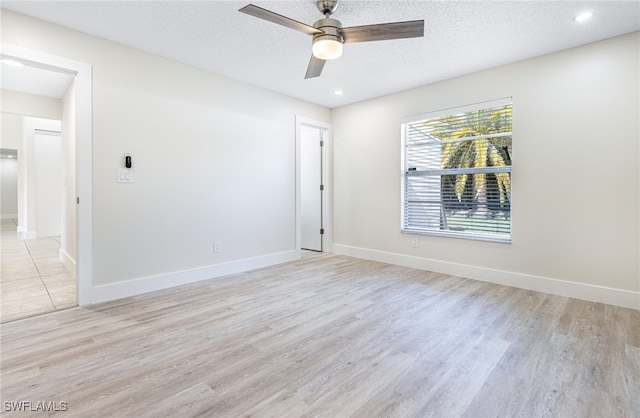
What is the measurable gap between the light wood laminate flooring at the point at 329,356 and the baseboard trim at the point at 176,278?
0.17 m

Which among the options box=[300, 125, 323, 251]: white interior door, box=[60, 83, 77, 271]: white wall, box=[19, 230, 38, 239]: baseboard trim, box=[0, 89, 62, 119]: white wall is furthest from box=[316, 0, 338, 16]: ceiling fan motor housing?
box=[19, 230, 38, 239]: baseboard trim

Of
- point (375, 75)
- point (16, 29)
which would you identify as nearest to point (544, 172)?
point (375, 75)

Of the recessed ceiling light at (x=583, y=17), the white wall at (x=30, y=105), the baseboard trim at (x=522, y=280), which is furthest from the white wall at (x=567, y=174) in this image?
the white wall at (x=30, y=105)

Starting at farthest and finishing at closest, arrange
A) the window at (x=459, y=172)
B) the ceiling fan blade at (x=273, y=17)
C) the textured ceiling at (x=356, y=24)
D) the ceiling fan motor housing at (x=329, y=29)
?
the window at (x=459, y=172) < the textured ceiling at (x=356, y=24) < the ceiling fan motor housing at (x=329, y=29) < the ceiling fan blade at (x=273, y=17)

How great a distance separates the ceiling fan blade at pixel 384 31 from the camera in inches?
83.5

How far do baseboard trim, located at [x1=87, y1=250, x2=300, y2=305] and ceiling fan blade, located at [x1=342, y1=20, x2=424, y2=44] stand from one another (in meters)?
3.00

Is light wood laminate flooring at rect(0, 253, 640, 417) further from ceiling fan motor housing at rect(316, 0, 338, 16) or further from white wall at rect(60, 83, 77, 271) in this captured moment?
ceiling fan motor housing at rect(316, 0, 338, 16)

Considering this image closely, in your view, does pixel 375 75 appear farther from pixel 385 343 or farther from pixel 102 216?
pixel 102 216

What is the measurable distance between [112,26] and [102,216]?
176cm

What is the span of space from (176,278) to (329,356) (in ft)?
7.56

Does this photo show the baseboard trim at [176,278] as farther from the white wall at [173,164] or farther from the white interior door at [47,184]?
the white interior door at [47,184]

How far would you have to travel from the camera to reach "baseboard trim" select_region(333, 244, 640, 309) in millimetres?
2955

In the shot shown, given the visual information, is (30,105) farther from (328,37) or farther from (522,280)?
(522,280)

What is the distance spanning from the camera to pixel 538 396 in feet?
5.37
